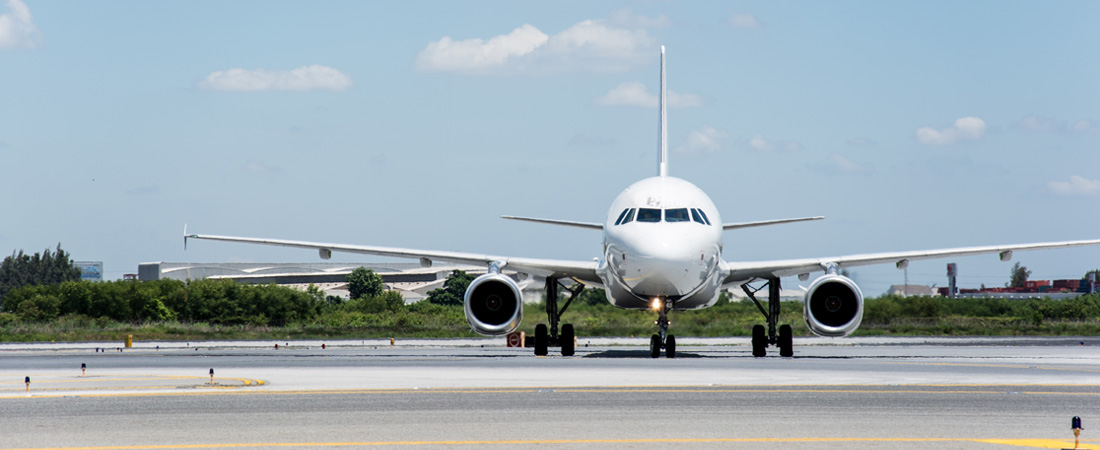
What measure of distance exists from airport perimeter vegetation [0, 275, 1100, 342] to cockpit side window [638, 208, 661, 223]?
1688 cm

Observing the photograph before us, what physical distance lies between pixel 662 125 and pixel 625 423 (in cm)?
2284

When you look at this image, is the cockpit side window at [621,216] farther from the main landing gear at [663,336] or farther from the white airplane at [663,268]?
the main landing gear at [663,336]

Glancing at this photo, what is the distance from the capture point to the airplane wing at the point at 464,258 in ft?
103

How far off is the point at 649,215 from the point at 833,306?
16.8 ft

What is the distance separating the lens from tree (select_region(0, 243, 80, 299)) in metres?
143

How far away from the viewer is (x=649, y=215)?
27516 mm

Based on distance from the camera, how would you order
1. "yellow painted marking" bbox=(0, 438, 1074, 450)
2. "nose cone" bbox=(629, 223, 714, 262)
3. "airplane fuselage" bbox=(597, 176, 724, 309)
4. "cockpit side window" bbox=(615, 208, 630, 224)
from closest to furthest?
1. "yellow painted marking" bbox=(0, 438, 1074, 450)
2. "nose cone" bbox=(629, 223, 714, 262)
3. "airplane fuselage" bbox=(597, 176, 724, 309)
4. "cockpit side window" bbox=(615, 208, 630, 224)

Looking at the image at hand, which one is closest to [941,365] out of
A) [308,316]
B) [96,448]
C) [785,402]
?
[785,402]

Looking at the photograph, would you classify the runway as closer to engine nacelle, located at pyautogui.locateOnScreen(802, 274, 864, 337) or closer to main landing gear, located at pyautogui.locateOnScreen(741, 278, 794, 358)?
engine nacelle, located at pyautogui.locateOnScreen(802, 274, 864, 337)

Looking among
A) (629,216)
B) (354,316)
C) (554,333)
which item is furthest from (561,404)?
(354,316)

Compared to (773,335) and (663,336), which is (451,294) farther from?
(663,336)

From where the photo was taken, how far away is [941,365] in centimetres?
2642

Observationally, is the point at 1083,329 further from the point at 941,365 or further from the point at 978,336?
the point at 941,365

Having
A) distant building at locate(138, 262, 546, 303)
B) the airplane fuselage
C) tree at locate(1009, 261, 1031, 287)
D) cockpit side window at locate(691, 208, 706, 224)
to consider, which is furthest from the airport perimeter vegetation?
tree at locate(1009, 261, 1031, 287)
